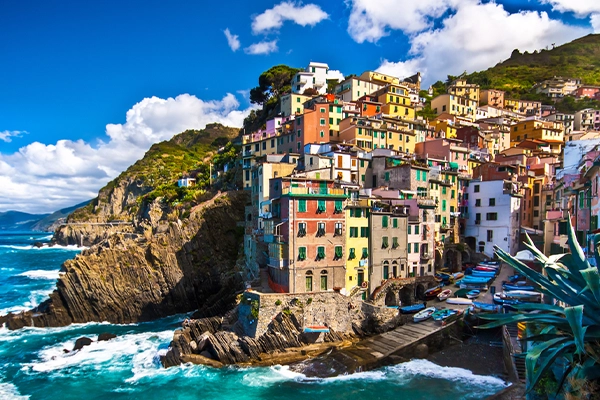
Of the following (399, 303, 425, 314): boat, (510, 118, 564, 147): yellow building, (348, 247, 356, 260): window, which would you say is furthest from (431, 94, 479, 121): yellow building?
(348, 247, 356, 260): window

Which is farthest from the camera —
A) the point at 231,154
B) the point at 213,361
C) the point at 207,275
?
the point at 231,154

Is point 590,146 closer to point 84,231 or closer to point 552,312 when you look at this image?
point 552,312

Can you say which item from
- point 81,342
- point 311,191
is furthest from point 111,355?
point 311,191

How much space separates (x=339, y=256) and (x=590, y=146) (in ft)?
90.0

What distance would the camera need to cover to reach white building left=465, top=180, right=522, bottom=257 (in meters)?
56.3

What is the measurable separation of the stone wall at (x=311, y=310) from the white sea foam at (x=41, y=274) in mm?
66671

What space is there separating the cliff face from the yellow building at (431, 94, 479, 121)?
211ft

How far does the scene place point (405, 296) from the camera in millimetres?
46438

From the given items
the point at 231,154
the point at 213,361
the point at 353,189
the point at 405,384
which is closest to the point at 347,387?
the point at 405,384

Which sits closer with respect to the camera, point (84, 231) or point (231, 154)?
point (231, 154)

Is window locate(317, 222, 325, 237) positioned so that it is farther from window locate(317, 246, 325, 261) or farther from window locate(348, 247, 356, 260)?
window locate(348, 247, 356, 260)

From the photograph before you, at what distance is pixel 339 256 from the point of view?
134 feet

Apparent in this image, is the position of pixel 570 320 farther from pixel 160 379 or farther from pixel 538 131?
pixel 538 131

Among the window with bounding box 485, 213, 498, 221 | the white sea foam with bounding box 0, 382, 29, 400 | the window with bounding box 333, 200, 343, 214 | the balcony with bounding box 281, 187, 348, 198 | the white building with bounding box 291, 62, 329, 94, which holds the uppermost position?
the white building with bounding box 291, 62, 329, 94
